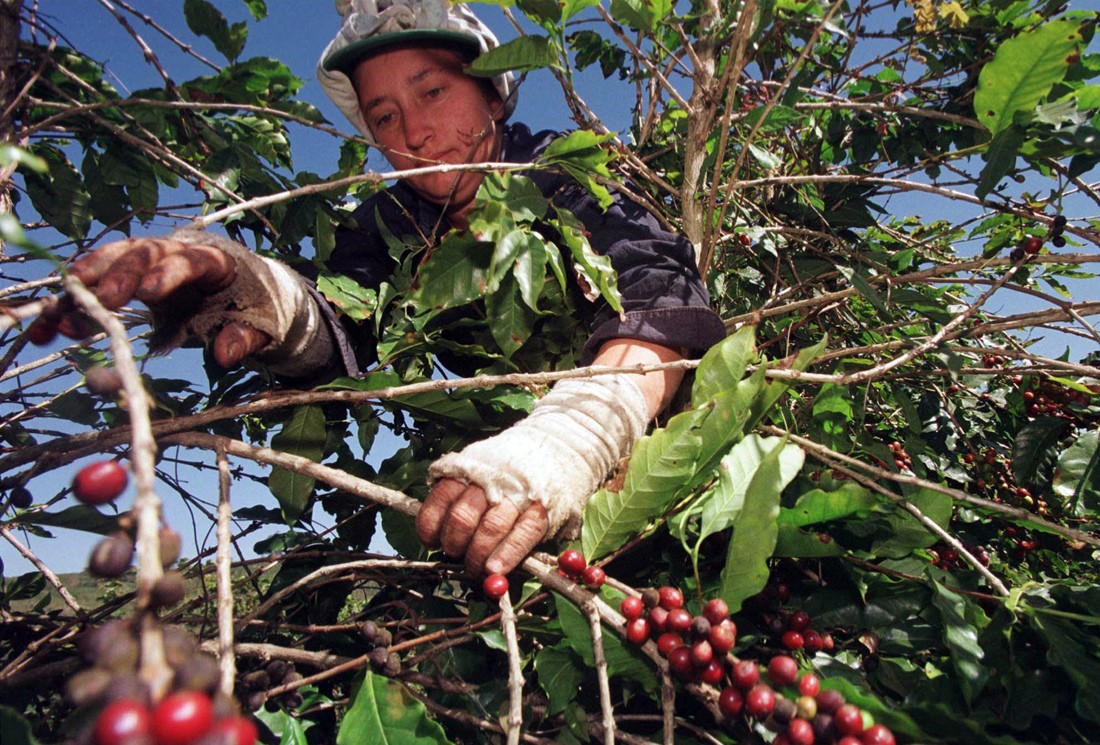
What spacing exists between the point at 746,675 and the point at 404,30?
215 cm

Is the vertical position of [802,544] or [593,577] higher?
[802,544]

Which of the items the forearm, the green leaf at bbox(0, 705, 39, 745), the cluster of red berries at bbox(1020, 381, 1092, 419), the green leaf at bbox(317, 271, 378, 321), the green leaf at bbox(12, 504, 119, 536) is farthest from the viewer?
the cluster of red berries at bbox(1020, 381, 1092, 419)

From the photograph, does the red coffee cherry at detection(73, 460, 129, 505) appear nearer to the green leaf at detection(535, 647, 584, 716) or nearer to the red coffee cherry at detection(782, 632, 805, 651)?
the green leaf at detection(535, 647, 584, 716)

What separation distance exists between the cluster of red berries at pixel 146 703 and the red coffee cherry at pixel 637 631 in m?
0.62

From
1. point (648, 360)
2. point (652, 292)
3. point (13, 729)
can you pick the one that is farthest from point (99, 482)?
point (652, 292)

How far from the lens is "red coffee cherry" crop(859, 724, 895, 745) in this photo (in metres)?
0.73

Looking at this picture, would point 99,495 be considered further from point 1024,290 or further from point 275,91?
point 1024,290

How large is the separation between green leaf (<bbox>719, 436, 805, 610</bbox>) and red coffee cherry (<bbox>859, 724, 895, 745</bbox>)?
9.0 inches

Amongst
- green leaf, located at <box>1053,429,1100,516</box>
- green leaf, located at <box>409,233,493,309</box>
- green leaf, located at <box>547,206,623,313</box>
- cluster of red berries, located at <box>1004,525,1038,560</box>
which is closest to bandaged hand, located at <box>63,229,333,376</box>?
green leaf, located at <box>409,233,493,309</box>

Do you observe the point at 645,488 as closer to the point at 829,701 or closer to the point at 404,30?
the point at 829,701

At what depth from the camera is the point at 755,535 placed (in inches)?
37.0

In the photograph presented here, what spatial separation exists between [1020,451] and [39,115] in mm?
3086

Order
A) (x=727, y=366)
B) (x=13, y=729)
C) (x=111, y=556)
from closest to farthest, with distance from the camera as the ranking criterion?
(x=111, y=556)
(x=13, y=729)
(x=727, y=366)

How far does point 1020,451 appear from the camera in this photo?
6.06ft
